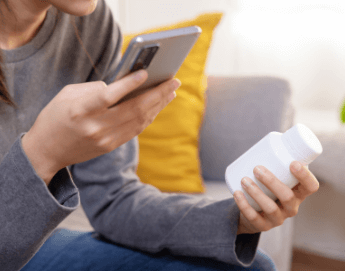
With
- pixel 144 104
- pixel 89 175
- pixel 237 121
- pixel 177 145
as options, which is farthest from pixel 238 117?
pixel 144 104

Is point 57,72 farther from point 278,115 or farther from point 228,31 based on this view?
point 228,31

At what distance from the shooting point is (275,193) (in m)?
0.42

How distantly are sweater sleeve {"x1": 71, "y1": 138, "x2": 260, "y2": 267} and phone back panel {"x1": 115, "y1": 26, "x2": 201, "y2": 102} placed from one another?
225mm

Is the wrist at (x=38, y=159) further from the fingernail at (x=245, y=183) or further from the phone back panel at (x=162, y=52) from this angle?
the fingernail at (x=245, y=183)

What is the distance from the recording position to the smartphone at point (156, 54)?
0.35 metres

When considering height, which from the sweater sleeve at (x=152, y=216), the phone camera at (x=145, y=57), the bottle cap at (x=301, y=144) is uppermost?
the phone camera at (x=145, y=57)

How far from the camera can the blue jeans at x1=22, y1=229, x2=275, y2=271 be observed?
537 mm

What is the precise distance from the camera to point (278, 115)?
3.20 ft

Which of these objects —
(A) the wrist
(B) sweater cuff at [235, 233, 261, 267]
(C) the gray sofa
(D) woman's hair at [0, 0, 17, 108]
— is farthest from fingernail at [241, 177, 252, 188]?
(C) the gray sofa

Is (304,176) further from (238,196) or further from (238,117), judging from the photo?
(238,117)

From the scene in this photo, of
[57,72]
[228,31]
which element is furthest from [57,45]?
[228,31]

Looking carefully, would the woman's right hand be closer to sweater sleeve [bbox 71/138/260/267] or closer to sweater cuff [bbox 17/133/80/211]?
sweater cuff [bbox 17/133/80/211]

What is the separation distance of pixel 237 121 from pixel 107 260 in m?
0.60

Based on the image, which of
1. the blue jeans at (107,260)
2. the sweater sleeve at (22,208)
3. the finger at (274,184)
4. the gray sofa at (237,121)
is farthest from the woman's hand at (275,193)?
the gray sofa at (237,121)
